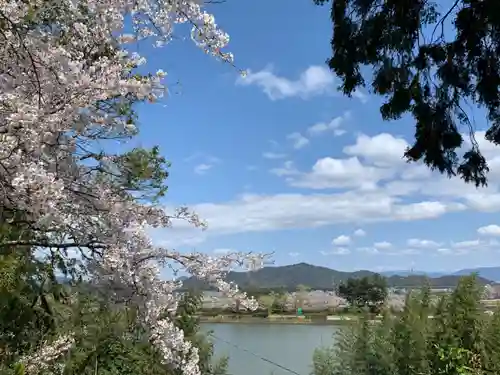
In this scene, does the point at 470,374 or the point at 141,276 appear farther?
the point at 470,374

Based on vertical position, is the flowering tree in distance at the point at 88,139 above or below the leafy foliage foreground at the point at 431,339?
above

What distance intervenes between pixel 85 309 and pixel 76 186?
2.22 metres

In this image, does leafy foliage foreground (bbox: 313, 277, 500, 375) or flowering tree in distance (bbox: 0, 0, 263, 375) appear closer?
flowering tree in distance (bbox: 0, 0, 263, 375)

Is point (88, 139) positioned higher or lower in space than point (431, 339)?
higher

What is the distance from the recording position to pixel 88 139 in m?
2.09

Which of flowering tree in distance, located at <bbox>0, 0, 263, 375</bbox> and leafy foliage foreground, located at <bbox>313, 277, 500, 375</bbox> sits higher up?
flowering tree in distance, located at <bbox>0, 0, 263, 375</bbox>

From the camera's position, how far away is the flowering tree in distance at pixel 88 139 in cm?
167

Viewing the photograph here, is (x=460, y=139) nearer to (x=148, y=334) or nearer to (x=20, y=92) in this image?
(x=148, y=334)

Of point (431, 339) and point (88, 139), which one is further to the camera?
point (431, 339)

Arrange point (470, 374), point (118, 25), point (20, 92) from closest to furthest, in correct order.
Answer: point (20, 92) < point (118, 25) < point (470, 374)

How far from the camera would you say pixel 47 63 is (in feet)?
5.95

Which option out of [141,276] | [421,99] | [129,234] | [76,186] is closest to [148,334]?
[141,276]

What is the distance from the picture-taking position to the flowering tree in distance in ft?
5.48

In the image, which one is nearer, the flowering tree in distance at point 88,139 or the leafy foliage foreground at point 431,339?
the flowering tree in distance at point 88,139
